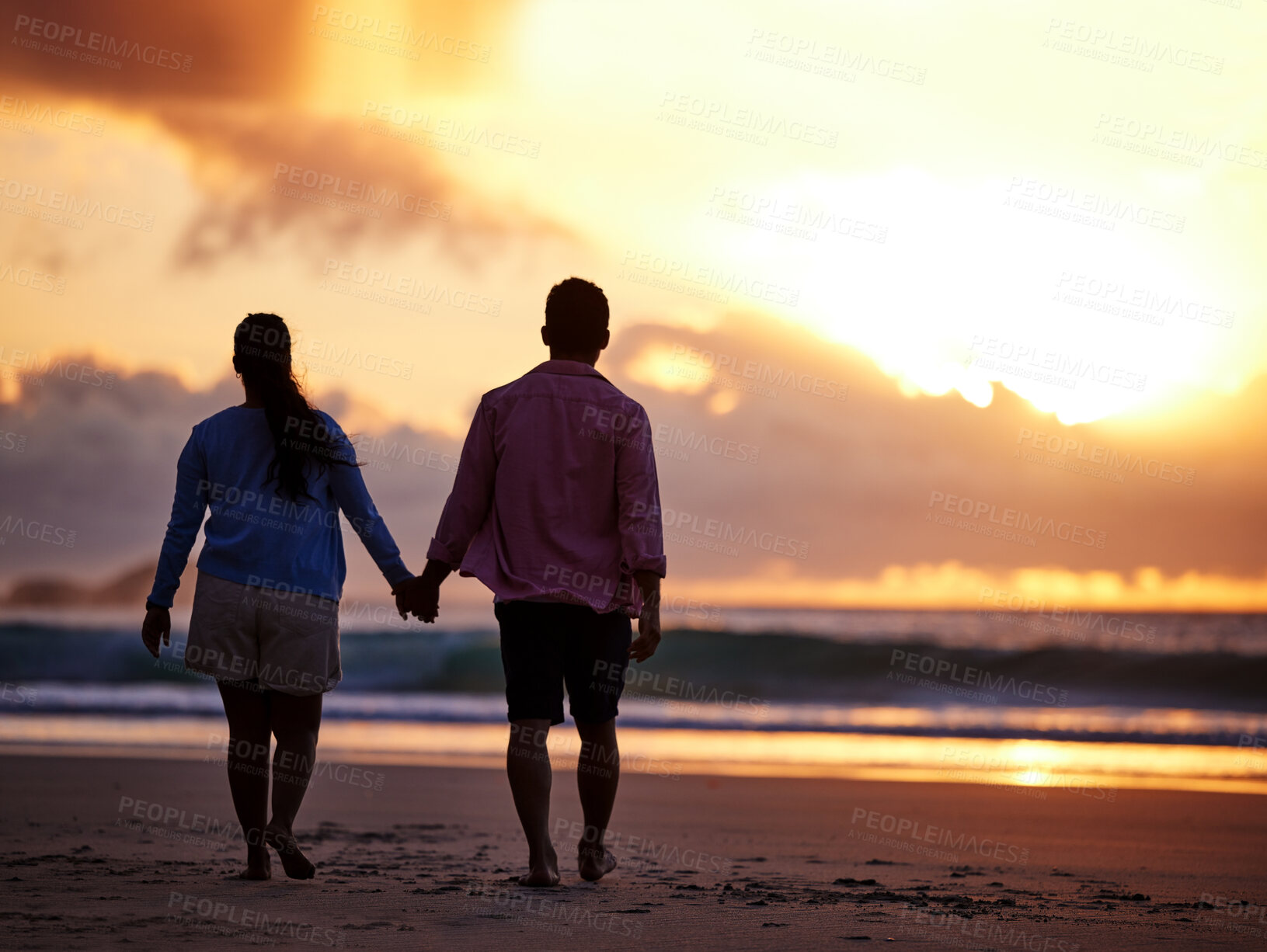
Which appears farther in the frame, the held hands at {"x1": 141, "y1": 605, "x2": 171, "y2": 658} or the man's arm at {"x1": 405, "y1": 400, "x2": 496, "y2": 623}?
the man's arm at {"x1": 405, "y1": 400, "x2": 496, "y2": 623}

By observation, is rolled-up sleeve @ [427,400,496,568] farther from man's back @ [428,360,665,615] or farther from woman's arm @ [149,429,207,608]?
woman's arm @ [149,429,207,608]

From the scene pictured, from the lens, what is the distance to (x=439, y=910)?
3.34 metres

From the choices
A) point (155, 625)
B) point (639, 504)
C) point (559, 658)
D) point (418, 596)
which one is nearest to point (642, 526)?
point (639, 504)

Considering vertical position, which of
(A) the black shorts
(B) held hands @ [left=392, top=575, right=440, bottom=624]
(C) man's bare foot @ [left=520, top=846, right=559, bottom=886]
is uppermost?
(B) held hands @ [left=392, top=575, right=440, bottom=624]

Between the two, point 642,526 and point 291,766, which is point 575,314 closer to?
point 642,526

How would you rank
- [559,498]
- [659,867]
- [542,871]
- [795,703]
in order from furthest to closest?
[795,703] → [659,867] → [559,498] → [542,871]

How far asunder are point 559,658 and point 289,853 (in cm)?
104

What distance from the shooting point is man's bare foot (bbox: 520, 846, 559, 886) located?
146 inches

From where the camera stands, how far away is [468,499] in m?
3.91

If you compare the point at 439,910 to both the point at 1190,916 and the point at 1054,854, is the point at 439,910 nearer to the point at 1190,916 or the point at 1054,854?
the point at 1190,916

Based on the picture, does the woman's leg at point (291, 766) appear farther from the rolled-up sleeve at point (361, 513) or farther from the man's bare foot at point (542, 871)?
the man's bare foot at point (542, 871)

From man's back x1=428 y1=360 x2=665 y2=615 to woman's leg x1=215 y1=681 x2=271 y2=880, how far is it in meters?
0.76

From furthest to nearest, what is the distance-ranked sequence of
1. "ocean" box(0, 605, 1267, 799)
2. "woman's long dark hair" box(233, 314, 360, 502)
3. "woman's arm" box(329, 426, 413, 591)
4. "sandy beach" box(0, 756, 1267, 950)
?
"ocean" box(0, 605, 1267, 799), "woman's arm" box(329, 426, 413, 591), "woman's long dark hair" box(233, 314, 360, 502), "sandy beach" box(0, 756, 1267, 950)

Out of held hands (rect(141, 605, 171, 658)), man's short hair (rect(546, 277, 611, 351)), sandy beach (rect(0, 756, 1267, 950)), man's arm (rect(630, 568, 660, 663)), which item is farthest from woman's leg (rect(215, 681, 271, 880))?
man's short hair (rect(546, 277, 611, 351))
